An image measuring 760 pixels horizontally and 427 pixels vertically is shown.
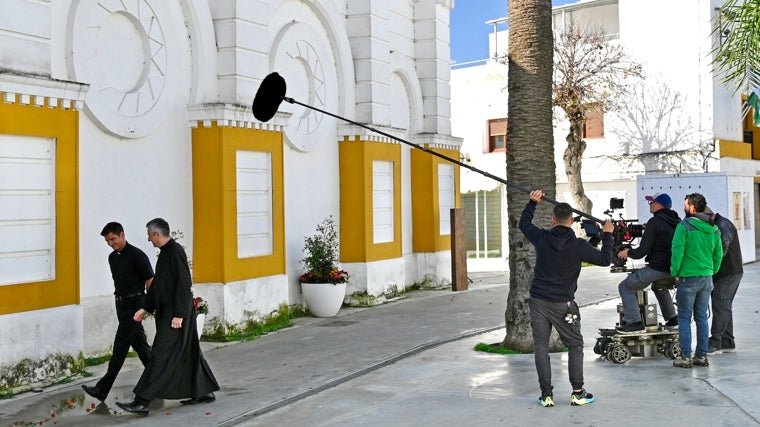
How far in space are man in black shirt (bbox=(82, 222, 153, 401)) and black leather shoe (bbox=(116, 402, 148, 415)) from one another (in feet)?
1.83

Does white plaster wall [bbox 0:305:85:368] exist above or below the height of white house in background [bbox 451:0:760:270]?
below

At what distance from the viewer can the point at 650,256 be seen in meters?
10.2

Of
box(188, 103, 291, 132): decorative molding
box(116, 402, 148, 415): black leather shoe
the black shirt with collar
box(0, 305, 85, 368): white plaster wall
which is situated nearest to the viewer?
box(116, 402, 148, 415): black leather shoe

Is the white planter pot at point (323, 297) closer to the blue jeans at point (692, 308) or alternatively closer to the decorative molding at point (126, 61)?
the decorative molding at point (126, 61)

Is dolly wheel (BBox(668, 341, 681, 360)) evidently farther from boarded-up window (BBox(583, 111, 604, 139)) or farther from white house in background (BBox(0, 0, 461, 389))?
boarded-up window (BBox(583, 111, 604, 139))

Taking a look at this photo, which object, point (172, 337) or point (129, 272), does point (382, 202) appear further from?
point (172, 337)

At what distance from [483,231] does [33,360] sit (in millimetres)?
21366

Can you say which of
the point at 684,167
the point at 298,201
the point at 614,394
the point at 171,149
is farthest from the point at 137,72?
the point at 684,167

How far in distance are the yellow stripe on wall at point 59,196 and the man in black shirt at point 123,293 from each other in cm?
128

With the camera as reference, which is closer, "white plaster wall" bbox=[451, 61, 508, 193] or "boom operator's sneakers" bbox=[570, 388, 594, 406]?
"boom operator's sneakers" bbox=[570, 388, 594, 406]

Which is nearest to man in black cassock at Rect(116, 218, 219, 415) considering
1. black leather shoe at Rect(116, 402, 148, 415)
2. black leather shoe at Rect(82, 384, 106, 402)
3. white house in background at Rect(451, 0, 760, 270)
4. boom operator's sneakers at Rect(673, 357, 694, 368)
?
black leather shoe at Rect(116, 402, 148, 415)

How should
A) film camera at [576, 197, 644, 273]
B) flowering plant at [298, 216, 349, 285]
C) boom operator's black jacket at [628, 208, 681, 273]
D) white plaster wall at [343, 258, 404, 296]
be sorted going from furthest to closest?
white plaster wall at [343, 258, 404, 296]
flowering plant at [298, 216, 349, 285]
boom operator's black jacket at [628, 208, 681, 273]
film camera at [576, 197, 644, 273]

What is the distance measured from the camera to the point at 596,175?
2766 cm

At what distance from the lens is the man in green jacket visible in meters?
9.57
